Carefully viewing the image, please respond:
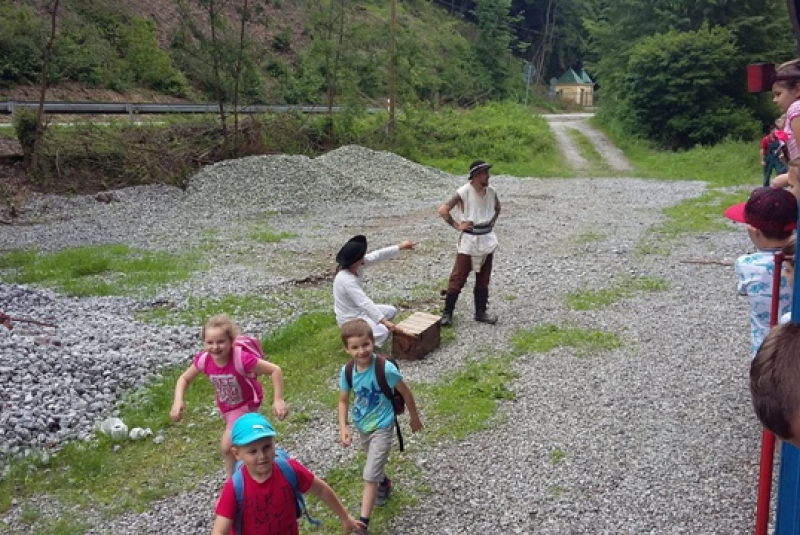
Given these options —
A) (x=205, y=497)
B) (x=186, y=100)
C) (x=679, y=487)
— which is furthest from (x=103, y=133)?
(x=679, y=487)

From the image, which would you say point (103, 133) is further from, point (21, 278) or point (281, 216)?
point (21, 278)

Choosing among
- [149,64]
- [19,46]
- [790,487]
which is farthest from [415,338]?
[149,64]

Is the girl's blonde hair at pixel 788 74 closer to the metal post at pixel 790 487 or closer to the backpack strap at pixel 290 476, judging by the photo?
the metal post at pixel 790 487

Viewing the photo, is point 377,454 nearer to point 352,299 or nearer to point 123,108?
point 352,299

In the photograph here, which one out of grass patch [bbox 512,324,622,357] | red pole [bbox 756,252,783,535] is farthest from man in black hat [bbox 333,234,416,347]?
red pole [bbox 756,252,783,535]

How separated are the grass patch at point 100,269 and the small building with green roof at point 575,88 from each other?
65.7 m

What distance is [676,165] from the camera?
29266mm

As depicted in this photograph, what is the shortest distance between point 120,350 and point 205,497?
3.42m

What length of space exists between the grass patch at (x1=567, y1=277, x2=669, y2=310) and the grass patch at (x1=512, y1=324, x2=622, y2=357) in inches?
43.3

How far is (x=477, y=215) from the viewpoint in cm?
844

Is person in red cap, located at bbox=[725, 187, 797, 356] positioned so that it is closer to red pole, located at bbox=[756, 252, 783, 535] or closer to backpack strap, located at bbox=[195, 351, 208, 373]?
red pole, located at bbox=[756, 252, 783, 535]

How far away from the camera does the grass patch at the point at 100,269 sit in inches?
442

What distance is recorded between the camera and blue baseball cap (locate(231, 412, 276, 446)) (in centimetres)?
350

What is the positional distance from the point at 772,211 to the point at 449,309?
16.4ft
